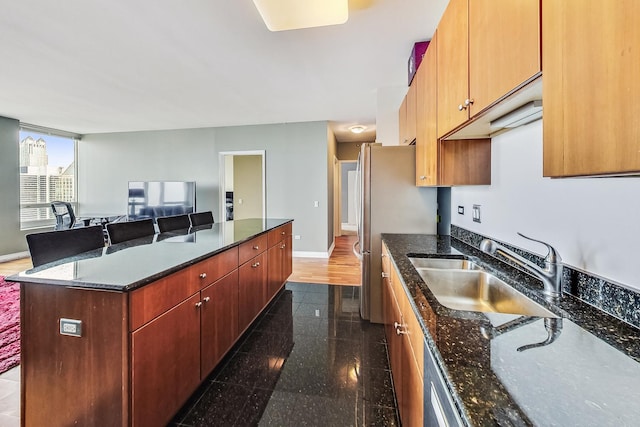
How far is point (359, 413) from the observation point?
154cm

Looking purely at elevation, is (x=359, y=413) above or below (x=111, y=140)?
below

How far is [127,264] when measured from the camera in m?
1.38

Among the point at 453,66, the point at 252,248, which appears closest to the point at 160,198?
the point at 252,248

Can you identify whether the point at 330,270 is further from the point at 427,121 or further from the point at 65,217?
the point at 65,217

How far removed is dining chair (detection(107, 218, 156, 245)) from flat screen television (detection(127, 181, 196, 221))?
3.27 meters

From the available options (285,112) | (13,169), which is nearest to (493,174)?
(285,112)

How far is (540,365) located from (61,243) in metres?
2.24

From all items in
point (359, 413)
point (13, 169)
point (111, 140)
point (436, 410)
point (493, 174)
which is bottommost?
point (359, 413)

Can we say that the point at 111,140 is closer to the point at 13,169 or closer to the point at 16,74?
the point at 13,169

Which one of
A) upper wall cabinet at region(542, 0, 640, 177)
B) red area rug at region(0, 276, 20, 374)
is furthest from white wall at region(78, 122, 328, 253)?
upper wall cabinet at region(542, 0, 640, 177)

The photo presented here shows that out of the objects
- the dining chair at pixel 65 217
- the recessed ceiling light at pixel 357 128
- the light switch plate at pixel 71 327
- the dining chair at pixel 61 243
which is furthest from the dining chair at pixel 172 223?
the recessed ceiling light at pixel 357 128

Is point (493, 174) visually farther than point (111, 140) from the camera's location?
No

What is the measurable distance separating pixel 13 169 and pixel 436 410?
7382 millimetres

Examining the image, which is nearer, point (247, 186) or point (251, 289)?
point (251, 289)
